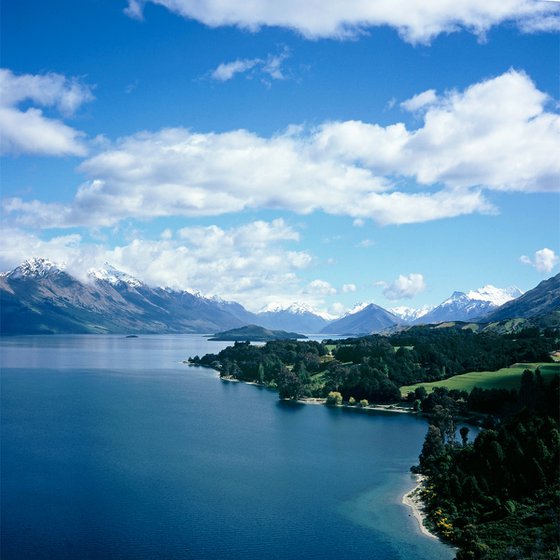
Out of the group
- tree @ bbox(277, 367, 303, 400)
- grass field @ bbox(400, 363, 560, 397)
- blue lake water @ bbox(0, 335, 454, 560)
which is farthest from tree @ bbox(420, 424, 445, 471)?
tree @ bbox(277, 367, 303, 400)

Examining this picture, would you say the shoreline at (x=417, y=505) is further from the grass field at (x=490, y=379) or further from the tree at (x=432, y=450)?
the grass field at (x=490, y=379)

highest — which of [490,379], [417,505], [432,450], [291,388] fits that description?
[490,379]

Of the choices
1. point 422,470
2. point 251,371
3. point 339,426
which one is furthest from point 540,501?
point 251,371

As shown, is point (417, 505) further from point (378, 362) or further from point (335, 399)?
point (378, 362)

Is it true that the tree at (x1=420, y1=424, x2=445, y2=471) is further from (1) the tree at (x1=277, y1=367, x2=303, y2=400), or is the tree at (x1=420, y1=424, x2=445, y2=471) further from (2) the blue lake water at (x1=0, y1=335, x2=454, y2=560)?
(1) the tree at (x1=277, y1=367, x2=303, y2=400)

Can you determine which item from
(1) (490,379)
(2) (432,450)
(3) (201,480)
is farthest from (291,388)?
(3) (201,480)

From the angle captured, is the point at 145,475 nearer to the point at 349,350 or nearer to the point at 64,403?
the point at 64,403

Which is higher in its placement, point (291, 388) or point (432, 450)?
point (291, 388)
